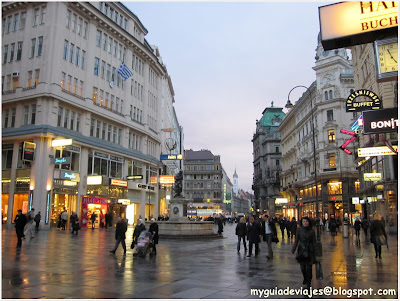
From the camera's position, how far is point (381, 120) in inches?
400

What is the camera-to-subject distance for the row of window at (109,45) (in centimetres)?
4459

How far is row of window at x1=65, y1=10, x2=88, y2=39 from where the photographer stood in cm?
3992

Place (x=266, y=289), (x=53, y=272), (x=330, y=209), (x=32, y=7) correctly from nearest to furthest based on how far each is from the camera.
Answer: (x=266, y=289), (x=53, y=272), (x=32, y=7), (x=330, y=209)

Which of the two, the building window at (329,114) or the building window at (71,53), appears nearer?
the building window at (71,53)

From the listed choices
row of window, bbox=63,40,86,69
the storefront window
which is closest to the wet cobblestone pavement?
row of window, bbox=63,40,86,69

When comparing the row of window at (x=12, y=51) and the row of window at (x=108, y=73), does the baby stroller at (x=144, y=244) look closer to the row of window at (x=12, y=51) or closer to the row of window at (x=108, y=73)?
the row of window at (x=12, y=51)

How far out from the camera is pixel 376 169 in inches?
1396

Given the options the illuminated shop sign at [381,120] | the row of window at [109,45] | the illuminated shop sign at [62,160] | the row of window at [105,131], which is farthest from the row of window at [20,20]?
the illuminated shop sign at [381,120]

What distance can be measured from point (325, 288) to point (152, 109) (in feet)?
166

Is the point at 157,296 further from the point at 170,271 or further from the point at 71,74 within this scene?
the point at 71,74

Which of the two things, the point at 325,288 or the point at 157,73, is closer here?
the point at 325,288

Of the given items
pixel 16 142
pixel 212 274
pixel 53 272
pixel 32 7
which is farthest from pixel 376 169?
pixel 32 7

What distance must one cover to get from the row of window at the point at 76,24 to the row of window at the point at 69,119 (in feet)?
31.1

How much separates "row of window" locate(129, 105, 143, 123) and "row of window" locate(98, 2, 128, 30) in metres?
11.3
